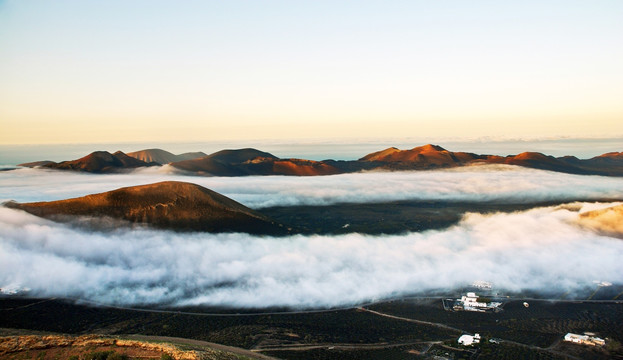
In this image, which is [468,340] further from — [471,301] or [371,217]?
[371,217]

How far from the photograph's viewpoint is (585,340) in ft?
232

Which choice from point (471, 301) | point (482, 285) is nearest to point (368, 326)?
point (471, 301)

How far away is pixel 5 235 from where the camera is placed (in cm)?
12462

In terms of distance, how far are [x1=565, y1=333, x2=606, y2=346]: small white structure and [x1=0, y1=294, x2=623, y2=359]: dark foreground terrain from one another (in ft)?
3.74

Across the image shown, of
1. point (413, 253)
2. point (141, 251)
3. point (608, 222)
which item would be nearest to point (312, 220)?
point (413, 253)

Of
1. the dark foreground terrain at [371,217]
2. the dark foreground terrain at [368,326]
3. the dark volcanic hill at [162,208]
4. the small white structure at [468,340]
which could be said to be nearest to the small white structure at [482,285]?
the dark foreground terrain at [368,326]

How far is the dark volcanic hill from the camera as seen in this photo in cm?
13162

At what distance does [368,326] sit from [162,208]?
75544mm

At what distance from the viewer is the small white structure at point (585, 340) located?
69938 millimetres

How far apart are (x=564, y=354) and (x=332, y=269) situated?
59.0m

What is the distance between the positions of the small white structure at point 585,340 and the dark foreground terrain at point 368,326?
1.14 meters

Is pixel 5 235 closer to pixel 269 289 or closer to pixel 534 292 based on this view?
pixel 269 289

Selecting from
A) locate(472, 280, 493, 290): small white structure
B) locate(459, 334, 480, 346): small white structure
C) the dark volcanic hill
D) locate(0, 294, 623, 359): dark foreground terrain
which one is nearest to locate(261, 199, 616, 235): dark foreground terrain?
the dark volcanic hill

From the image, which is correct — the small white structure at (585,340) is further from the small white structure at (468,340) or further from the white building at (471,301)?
the white building at (471,301)
